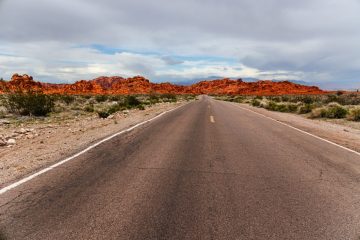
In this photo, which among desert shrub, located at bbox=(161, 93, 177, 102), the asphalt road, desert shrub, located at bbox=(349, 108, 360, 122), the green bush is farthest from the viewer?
desert shrub, located at bbox=(161, 93, 177, 102)

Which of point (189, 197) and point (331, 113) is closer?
point (189, 197)

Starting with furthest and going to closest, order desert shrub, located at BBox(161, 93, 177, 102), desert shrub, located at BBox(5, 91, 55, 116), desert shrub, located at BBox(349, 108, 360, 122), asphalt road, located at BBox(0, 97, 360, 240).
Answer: desert shrub, located at BBox(161, 93, 177, 102), desert shrub, located at BBox(349, 108, 360, 122), desert shrub, located at BBox(5, 91, 55, 116), asphalt road, located at BBox(0, 97, 360, 240)

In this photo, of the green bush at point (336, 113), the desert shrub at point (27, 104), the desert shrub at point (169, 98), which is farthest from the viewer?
the desert shrub at point (169, 98)

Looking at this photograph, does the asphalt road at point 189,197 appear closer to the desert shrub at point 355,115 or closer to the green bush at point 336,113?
the desert shrub at point 355,115

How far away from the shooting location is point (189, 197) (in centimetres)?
573

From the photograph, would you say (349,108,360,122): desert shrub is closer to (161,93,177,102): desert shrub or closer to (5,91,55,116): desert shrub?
(5,91,55,116): desert shrub

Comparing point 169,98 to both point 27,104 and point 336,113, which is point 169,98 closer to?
point 336,113

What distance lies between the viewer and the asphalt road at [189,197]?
14.7ft

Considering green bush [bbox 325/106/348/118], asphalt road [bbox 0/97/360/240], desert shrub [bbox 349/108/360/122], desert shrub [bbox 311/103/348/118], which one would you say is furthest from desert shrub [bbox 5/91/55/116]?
desert shrub [bbox 349/108/360/122]

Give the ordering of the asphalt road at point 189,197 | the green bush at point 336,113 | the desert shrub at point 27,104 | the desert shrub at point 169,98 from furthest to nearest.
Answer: the desert shrub at point 169,98
the green bush at point 336,113
the desert shrub at point 27,104
the asphalt road at point 189,197

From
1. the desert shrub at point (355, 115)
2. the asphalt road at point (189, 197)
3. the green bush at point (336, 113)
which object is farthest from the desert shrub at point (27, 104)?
the desert shrub at point (355, 115)

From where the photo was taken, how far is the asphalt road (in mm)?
4492

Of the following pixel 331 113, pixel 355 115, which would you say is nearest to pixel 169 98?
pixel 331 113

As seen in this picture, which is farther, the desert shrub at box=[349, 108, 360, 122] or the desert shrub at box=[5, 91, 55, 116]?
the desert shrub at box=[349, 108, 360, 122]
